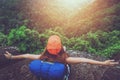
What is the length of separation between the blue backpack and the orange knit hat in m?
0.27

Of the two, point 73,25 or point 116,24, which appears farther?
point 73,25

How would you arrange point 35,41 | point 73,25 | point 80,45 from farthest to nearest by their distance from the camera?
point 73,25
point 35,41
point 80,45

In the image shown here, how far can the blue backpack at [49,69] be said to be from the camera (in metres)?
5.60

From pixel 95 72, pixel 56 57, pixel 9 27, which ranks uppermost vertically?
pixel 9 27

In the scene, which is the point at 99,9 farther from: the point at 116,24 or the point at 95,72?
the point at 95,72

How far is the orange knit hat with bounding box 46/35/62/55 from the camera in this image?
5371 millimetres

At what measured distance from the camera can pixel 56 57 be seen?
18.6 ft

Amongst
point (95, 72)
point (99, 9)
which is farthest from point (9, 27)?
point (95, 72)

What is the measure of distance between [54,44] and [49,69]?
50cm

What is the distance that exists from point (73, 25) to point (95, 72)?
266 inches

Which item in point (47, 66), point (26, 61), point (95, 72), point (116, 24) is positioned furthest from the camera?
point (116, 24)

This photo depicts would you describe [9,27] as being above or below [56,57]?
above

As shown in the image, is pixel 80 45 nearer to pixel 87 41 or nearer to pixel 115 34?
pixel 87 41

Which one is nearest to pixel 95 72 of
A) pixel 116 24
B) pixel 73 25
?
pixel 116 24
